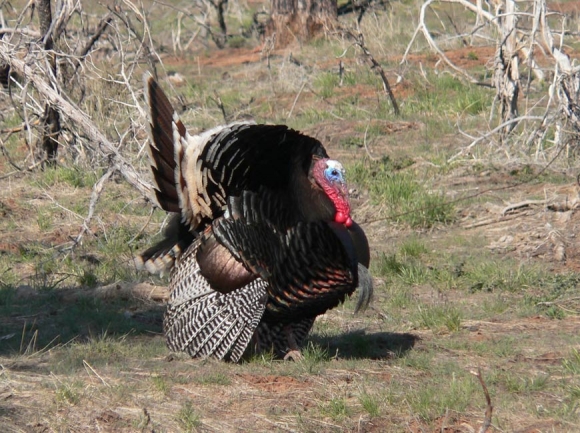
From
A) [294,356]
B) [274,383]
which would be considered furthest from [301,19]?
[274,383]

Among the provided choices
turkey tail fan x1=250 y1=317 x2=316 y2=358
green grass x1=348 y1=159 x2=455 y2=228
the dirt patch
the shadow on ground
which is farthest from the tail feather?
green grass x1=348 y1=159 x2=455 y2=228

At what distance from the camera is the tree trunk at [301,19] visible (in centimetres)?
1748

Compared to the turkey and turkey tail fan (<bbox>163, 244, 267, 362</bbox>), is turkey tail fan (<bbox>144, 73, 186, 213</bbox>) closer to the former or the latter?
the turkey

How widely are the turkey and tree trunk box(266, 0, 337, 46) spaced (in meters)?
12.2

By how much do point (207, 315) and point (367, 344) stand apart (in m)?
1.10

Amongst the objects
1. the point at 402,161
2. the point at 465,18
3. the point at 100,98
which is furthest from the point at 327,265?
the point at 465,18

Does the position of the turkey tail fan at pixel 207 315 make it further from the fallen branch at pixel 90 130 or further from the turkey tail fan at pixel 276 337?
the fallen branch at pixel 90 130

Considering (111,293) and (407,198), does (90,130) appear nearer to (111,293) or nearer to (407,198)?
(111,293)

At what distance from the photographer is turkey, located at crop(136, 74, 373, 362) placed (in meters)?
5.32

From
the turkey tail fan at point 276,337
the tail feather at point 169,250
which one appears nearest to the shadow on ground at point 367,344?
the turkey tail fan at point 276,337

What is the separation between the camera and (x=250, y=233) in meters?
5.36

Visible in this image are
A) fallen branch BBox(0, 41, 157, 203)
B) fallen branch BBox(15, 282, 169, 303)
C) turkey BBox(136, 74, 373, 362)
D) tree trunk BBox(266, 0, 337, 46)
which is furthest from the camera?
tree trunk BBox(266, 0, 337, 46)

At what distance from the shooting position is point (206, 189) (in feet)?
18.0

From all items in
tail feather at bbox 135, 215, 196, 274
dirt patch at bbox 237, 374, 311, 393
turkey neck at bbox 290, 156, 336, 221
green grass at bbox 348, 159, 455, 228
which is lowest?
green grass at bbox 348, 159, 455, 228
